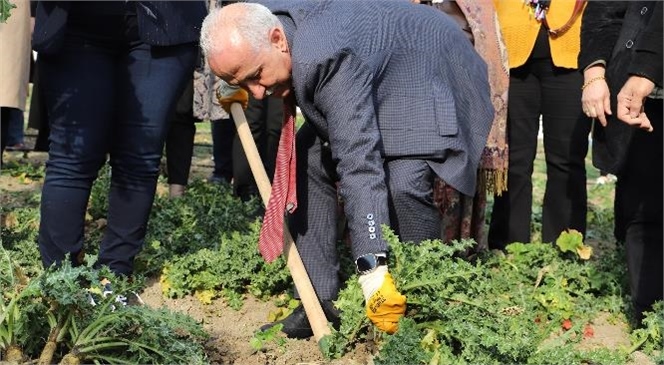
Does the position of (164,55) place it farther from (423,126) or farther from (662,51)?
(662,51)

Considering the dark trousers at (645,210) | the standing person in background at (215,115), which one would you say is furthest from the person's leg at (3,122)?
the dark trousers at (645,210)

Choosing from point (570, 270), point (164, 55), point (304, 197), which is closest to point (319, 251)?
point (304, 197)

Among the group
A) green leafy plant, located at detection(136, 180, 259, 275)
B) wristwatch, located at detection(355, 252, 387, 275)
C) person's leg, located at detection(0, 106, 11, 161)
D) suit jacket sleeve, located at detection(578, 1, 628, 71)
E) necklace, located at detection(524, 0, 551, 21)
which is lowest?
green leafy plant, located at detection(136, 180, 259, 275)

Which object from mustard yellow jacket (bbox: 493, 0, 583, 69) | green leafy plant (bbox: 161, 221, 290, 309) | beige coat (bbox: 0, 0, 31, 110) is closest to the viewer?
beige coat (bbox: 0, 0, 31, 110)

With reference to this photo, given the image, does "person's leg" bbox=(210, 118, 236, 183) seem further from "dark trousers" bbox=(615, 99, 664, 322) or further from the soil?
"dark trousers" bbox=(615, 99, 664, 322)

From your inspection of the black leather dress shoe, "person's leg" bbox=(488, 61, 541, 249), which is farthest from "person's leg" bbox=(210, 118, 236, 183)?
the black leather dress shoe

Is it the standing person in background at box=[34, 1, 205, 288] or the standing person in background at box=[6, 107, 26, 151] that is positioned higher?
the standing person in background at box=[34, 1, 205, 288]

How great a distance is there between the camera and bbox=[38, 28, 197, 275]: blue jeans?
370cm

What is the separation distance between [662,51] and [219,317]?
2.06 metres

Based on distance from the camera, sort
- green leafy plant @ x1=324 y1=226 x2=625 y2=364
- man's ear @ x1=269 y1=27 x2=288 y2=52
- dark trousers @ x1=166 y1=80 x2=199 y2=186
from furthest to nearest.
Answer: dark trousers @ x1=166 y1=80 x2=199 y2=186
man's ear @ x1=269 y1=27 x2=288 y2=52
green leafy plant @ x1=324 y1=226 x2=625 y2=364

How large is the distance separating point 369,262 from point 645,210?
4.19 feet

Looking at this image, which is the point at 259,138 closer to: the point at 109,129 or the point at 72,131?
the point at 109,129

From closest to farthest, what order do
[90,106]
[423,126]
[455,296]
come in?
[455,296], [423,126], [90,106]

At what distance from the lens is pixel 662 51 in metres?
3.23
